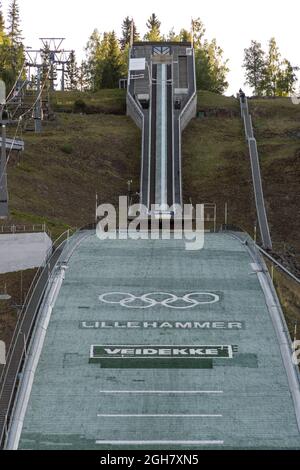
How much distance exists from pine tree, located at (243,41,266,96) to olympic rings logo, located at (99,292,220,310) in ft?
259

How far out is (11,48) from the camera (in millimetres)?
106312

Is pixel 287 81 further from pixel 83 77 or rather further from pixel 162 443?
pixel 162 443

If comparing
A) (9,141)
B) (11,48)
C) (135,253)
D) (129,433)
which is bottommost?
(129,433)

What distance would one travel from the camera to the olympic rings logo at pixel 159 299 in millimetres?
38250

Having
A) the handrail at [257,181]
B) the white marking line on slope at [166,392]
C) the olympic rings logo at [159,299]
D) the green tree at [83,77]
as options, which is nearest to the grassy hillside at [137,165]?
the handrail at [257,181]

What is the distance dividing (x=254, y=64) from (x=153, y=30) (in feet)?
43.4

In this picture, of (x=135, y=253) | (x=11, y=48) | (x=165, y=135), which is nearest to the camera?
(x=135, y=253)

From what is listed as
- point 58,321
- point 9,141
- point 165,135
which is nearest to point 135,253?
point 58,321

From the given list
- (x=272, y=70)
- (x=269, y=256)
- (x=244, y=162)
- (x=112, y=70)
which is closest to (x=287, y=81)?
(x=272, y=70)

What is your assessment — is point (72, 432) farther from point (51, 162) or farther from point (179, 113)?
point (179, 113)

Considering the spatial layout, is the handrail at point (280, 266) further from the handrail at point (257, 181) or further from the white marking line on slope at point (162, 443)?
the white marking line on slope at point (162, 443)

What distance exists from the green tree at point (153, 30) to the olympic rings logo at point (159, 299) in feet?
251

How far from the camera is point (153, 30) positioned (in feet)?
376
